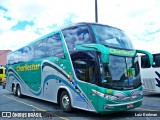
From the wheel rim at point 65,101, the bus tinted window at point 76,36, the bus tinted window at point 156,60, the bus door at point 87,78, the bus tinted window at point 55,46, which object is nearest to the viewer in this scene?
the bus door at point 87,78

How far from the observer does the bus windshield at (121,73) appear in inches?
319

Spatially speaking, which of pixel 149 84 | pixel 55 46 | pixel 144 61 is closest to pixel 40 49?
pixel 55 46

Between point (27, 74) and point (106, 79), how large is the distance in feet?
24.6

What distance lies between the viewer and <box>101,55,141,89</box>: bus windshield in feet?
26.6

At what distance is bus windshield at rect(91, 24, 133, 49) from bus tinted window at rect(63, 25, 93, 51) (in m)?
0.36

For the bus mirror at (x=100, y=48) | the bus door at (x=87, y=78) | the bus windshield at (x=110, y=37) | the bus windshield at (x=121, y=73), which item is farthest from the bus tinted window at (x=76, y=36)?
Result: the bus windshield at (x=121, y=73)

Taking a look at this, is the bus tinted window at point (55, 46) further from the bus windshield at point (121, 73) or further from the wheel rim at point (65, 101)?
the bus windshield at point (121, 73)

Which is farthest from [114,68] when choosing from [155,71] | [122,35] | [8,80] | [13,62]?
[8,80]

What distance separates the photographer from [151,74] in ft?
49.1

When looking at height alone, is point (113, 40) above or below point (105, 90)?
above

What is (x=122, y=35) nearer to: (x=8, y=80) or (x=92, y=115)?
(x=92, y=115)

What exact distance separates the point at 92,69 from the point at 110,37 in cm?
159

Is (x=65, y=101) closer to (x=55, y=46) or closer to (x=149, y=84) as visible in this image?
(x=55, y=46)

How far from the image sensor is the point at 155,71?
14.7m
